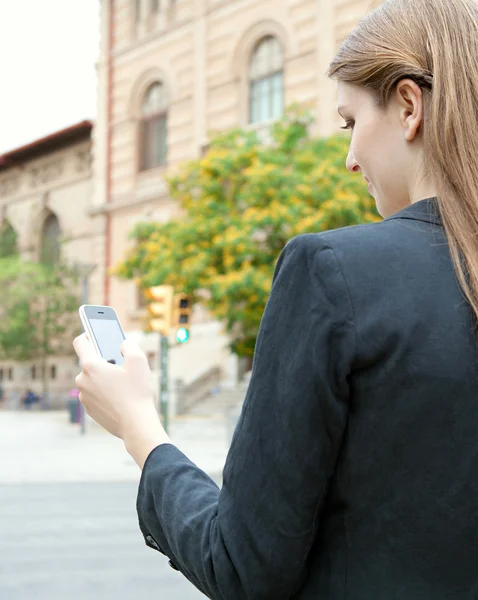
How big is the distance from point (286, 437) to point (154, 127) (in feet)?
106

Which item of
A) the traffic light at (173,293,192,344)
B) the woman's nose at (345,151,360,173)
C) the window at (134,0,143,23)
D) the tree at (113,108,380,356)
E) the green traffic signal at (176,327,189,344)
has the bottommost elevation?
the green traffic signal at (176,327,189,344)

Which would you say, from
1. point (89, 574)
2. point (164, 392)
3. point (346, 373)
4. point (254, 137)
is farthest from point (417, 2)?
point (254, 137)

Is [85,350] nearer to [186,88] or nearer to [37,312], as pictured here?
[186,88]

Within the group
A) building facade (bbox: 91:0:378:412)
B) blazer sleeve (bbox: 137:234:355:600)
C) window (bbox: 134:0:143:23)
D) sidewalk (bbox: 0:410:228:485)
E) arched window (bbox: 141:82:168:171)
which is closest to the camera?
blazer sleeve (bbox: 137:234:355:600)

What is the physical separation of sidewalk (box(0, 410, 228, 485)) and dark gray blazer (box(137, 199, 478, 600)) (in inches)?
515

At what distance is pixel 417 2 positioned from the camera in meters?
1.35

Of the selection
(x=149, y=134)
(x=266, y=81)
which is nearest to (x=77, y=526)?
(x=266, y=81)

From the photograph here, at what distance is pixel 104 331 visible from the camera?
5.40 feet

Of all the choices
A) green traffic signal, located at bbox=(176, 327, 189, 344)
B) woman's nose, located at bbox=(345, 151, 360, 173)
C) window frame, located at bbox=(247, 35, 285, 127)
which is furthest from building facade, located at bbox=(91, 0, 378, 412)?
woman's nose, located at bbox=(345, 151, 360, 173)

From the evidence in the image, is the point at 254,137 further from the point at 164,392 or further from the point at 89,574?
the point at 89,574

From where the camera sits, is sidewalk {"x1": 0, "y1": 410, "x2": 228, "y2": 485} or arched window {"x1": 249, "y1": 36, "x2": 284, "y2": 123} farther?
arched window {"x1": 249, "y1": 36, "x2": 284, "y2": 123}

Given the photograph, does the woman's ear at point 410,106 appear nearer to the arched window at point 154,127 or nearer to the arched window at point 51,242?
the arched window at point 154,127

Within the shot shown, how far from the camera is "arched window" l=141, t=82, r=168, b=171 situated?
106ft

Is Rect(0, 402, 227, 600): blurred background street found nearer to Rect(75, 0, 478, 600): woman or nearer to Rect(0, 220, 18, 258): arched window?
Rect(75, 0, 478, 600): woman
